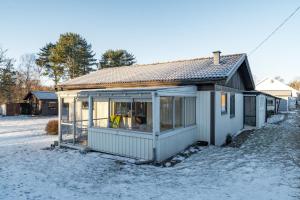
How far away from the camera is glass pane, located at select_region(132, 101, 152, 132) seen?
8607 millimetres

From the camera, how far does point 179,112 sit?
372 inches

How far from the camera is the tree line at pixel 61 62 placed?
3419cm

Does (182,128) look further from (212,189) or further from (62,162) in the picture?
(62,162)

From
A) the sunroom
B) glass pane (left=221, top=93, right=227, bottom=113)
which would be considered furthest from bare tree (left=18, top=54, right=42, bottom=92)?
glass pane (left=221, top=93, right=227, bottom=113)

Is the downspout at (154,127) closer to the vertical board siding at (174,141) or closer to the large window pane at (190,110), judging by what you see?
the vertical board siding at (174,141)

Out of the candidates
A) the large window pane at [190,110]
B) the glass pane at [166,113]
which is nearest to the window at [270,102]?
the large window pane at [190,110]

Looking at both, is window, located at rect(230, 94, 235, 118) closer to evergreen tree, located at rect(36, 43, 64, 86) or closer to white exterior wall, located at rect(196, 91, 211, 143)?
white exterior wall, located at rect(196, 91, 211, 143)

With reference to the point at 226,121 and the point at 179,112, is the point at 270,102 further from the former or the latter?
the point at 179,112

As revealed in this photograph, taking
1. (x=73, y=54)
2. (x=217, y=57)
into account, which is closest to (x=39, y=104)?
(x=73, y=54)

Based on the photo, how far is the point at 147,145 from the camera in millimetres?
7953

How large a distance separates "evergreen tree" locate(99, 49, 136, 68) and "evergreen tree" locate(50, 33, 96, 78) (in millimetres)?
2827

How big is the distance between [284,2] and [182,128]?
8.38 meters

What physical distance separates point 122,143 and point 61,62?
30.9m

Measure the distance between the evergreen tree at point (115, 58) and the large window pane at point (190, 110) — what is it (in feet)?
105
